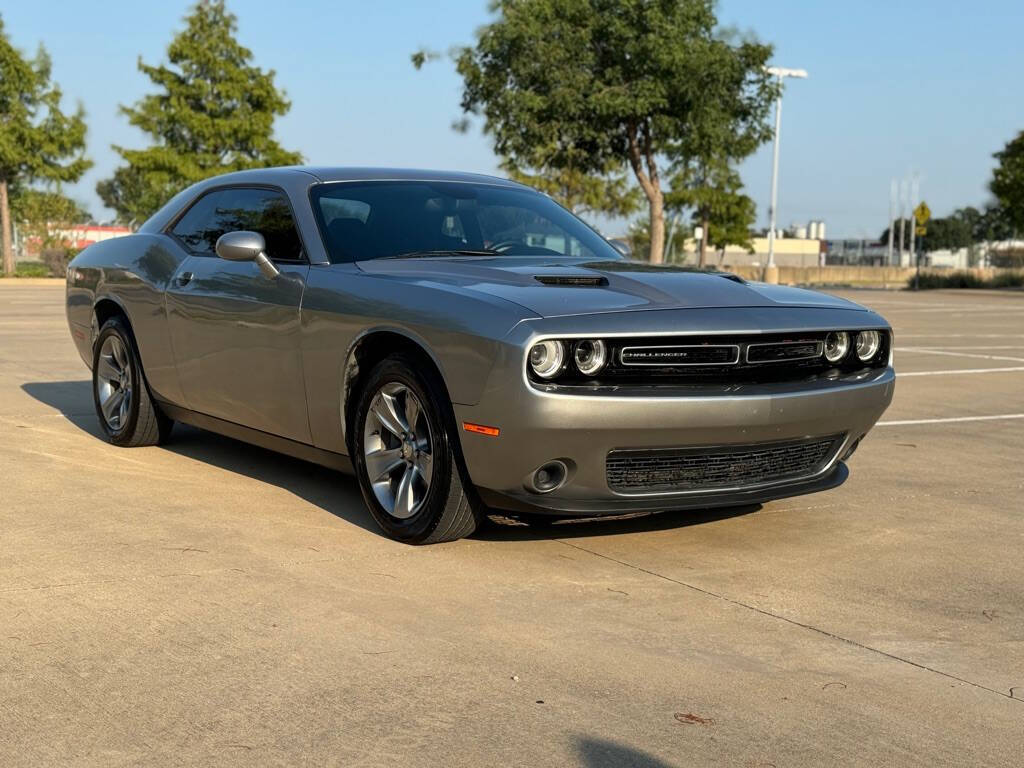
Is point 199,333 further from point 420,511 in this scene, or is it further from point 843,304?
point 843,304

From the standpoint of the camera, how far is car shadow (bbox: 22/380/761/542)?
5551mm

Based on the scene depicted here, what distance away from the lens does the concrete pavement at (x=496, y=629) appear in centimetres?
323

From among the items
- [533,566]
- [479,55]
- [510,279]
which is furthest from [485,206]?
[479,55]

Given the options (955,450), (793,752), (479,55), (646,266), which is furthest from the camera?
(479,55)

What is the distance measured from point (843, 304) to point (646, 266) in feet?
2.92

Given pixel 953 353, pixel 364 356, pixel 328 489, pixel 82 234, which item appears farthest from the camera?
pixel 82 234

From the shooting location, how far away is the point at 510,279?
5266 millimetres

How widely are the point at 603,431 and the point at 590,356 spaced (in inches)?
10.7

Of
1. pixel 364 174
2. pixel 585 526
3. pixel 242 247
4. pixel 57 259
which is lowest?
pixel 57 259

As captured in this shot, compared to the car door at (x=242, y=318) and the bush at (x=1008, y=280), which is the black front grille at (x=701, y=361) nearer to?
the car door at (x=242, y=318)

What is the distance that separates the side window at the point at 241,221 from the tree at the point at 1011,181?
44.0m

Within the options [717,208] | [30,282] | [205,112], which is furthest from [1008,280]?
[30,282]

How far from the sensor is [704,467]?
5.08 meters

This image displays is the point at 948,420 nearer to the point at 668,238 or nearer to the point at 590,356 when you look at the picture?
the point at 590,356
